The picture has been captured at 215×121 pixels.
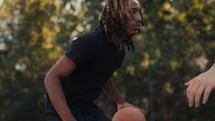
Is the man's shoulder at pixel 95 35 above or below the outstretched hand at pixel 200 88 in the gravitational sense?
below

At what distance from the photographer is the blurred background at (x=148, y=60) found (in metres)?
8.28

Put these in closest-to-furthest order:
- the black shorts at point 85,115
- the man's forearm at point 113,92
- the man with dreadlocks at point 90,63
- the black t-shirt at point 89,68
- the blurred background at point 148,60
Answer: the man with dreadlocks at point 90,63, the black t-shirt at point 89,68, the black shorts at point 85,115, the man's forearm at point 113,92, the blurred background at point 148,60

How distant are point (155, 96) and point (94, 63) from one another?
5.16 metres

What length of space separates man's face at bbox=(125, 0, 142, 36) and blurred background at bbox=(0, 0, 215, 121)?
423cm

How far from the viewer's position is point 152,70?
8625mm

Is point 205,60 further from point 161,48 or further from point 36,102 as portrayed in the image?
point 36,102

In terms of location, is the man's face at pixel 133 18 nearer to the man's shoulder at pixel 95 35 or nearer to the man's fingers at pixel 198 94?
the man's shoulder at pixel 95 35

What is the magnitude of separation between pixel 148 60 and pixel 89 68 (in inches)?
195

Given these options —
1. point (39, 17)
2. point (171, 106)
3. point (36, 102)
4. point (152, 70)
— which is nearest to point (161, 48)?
point (152, 70)

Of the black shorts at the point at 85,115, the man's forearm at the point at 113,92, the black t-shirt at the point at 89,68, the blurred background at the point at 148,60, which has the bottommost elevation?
the blurred background at the point at 148,60

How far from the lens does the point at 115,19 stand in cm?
360

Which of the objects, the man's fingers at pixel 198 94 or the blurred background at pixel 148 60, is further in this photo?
the blurred background at pixel 148 60

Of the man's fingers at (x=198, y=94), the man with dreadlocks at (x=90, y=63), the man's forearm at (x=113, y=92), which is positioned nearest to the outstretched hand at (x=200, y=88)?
the man's fingers at (x=198, y=94)

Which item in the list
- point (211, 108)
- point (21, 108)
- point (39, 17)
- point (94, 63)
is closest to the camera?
point (94, 63)
